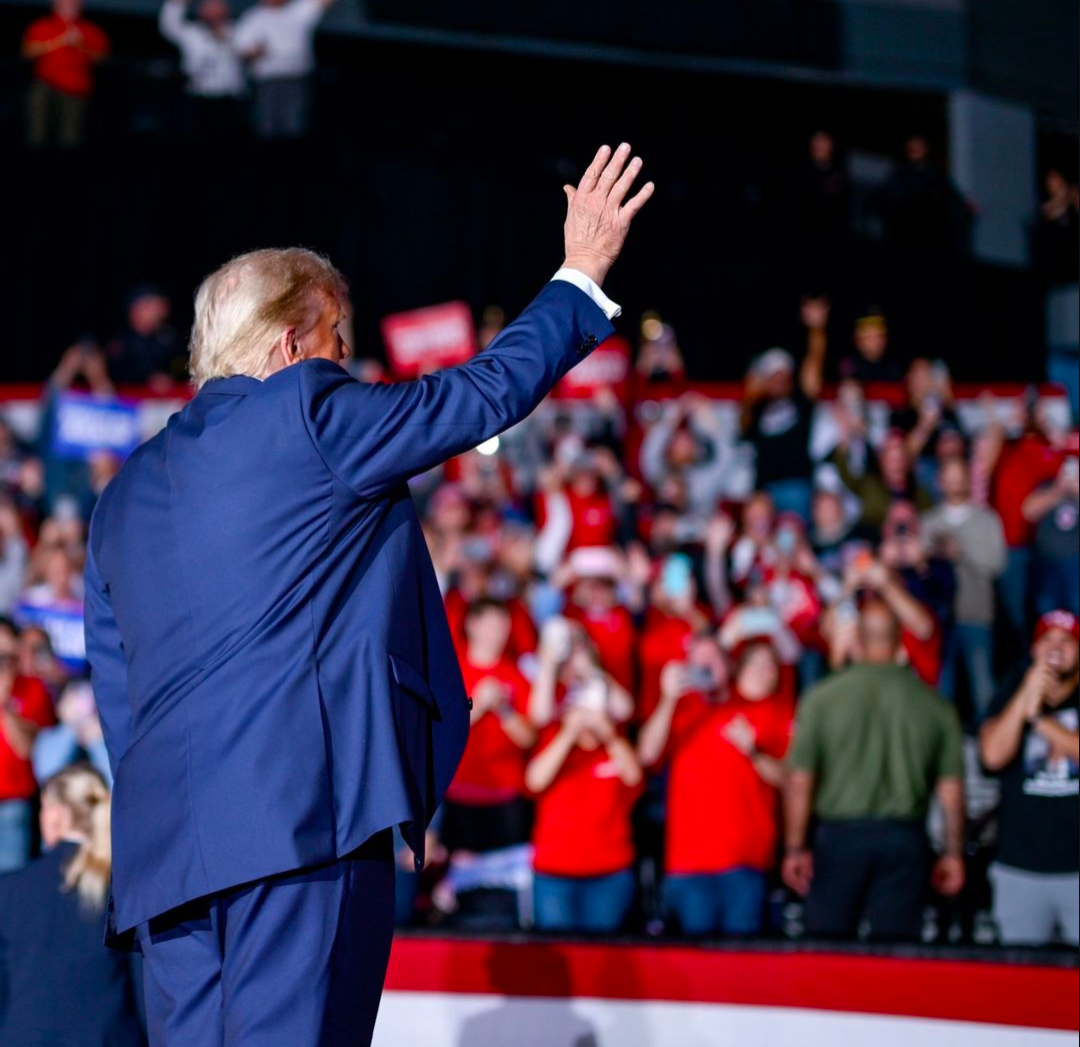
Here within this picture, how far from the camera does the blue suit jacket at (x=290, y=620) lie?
2.21 m

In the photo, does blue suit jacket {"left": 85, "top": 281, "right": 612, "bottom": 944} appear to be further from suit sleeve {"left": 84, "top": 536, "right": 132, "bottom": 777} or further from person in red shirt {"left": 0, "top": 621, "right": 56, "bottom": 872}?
person in red shirt {"left": 0, "top": 621, "right": 56, "bottom": 872}

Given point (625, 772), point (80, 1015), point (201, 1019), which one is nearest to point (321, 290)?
point (201, 1019)

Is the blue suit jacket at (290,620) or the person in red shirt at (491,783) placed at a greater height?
the blue suit jacket at (290,620)

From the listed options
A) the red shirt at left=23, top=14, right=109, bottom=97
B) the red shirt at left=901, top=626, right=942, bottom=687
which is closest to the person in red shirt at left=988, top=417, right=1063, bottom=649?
the red shirt at left=901, top=626, right=942, bottom=687

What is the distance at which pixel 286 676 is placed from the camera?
2229mm

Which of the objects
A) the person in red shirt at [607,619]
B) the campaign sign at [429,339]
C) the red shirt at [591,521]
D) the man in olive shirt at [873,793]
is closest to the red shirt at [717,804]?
the man in olive shirt at [873,793]

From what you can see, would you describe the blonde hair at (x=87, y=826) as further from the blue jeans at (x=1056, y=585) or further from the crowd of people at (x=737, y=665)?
the blue jeans at (x=1056, y=585)

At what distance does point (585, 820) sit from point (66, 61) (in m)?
8.25

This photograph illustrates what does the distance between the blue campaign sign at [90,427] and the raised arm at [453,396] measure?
7834mm

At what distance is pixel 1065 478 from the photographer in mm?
7836

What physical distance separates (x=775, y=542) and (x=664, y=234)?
18.2 feet

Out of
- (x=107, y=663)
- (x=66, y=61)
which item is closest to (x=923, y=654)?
(x=107, y=663)

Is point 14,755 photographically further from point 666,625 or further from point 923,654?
point 923,654

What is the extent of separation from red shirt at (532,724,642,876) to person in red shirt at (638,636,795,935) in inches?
7.7
